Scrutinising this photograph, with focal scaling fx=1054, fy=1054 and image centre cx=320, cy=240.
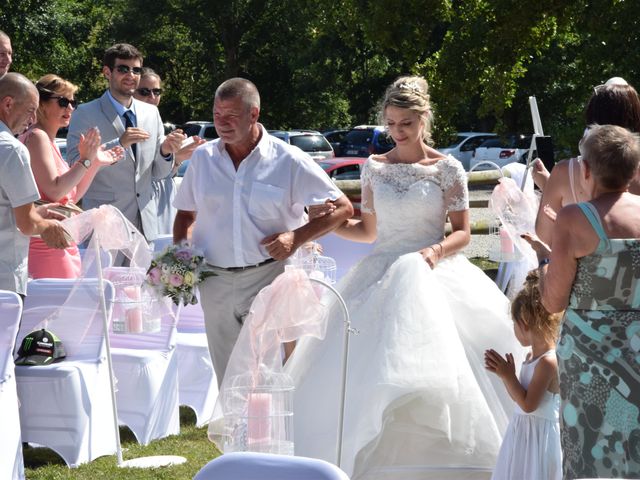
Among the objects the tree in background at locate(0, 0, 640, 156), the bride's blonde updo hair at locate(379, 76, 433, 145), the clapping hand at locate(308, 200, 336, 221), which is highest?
the tree in background at locate(0, 0, 640, 156)


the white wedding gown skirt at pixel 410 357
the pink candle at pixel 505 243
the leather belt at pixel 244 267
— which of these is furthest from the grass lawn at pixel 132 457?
the pink candle at pixel 505 243

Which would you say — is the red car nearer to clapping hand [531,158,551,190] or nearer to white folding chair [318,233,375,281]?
white folding chair [318,233,375,281]

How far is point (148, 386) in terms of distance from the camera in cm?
657

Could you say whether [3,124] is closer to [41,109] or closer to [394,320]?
[41,109]

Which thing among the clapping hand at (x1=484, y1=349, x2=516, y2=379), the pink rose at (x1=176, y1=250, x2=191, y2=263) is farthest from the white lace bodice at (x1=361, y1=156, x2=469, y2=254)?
the clapping hand at (x1=484, y1=349, x2=516, y2=379)

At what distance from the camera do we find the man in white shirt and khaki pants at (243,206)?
5.32 meters

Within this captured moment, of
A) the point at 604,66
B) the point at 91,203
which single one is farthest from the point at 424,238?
the point at 604,66

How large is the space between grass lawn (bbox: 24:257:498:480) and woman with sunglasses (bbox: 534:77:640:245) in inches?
97.1

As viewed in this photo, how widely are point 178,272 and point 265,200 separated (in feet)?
1.87

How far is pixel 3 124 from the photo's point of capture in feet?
17.8

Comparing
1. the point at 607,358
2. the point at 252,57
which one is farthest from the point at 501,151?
the point at 607,358

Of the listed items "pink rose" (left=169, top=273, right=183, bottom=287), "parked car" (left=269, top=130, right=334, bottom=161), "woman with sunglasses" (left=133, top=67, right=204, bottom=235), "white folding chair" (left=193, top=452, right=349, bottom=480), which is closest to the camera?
"white folding chair" (left=193, top=452, right=349, bottom=480)

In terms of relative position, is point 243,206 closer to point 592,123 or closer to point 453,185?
point 453,185

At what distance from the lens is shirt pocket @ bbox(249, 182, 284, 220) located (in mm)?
5340
